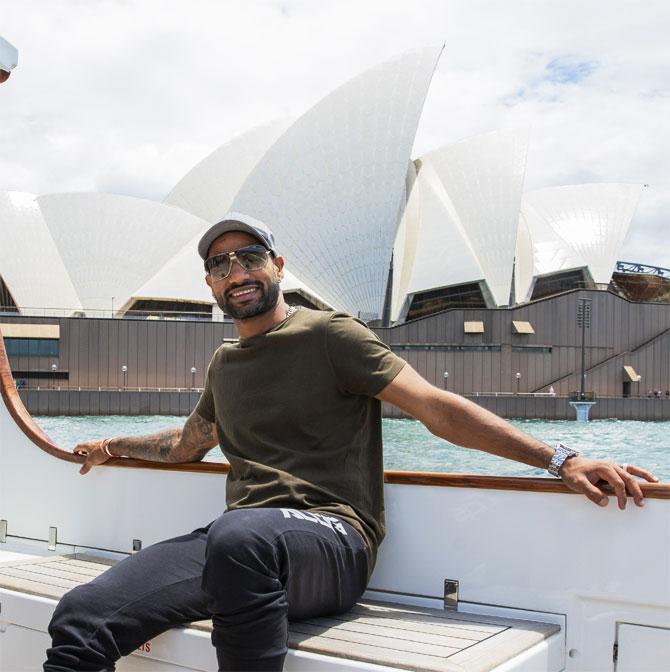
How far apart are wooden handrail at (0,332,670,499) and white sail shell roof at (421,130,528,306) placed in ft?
87.1

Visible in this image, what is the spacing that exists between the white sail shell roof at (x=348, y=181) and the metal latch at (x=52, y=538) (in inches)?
972

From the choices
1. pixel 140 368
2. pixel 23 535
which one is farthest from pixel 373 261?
pixel 23 535

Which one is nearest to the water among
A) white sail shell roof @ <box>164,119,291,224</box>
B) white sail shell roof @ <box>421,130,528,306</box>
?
white sail shell roof @ <box>421,130,528,306</box>

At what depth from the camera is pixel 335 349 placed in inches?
66.9

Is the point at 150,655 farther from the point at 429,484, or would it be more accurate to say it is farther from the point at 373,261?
the point at 373,261

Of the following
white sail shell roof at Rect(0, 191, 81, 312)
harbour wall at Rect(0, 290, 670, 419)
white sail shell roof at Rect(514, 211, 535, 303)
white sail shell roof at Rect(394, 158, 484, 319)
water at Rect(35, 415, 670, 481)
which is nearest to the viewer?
water at Rect(35, 415, 670, 481)

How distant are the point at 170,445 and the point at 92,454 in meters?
0.33

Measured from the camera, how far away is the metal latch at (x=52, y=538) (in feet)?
8.39

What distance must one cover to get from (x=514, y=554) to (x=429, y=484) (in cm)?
23

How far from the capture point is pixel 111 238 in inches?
1118

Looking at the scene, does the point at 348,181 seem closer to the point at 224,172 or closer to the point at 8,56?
the point at 224,172

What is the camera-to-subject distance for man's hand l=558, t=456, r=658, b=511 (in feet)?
5.20

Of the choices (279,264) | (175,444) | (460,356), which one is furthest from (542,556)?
(460,356)

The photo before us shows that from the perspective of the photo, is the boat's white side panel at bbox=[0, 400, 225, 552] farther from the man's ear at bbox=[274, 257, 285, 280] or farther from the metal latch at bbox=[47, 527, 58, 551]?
the man's ear at bbox=[274, 257, 285, 280]
